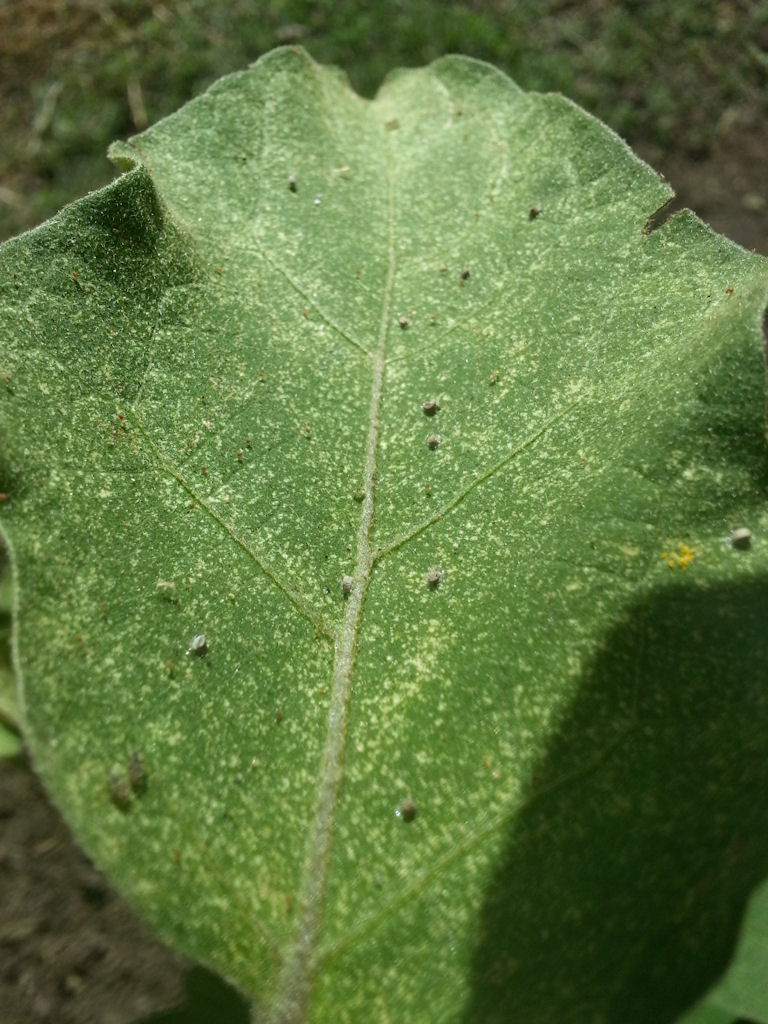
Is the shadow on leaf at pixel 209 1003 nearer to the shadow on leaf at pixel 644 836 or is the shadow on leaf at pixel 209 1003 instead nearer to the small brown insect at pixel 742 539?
the shadow on leaf at pixel 644 836

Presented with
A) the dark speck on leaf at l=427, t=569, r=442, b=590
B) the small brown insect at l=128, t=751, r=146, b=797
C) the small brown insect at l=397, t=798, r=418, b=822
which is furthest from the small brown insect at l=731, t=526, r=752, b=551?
the small brown insect at l=128, t=751, r=146, b=797

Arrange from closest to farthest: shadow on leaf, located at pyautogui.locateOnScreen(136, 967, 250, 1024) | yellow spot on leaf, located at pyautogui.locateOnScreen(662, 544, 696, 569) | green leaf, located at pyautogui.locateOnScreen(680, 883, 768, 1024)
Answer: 1. green leaf, located at pyautogui.locateOnScreen(680, 883, 768, 1024)
2. yellow spot on leaf, located at pyautogui.locateOnScreen(662, 544, 696, 569)
3. shadow on leaf, located at pyautogui.locateOnScreen(136, 967, 250, 1024)

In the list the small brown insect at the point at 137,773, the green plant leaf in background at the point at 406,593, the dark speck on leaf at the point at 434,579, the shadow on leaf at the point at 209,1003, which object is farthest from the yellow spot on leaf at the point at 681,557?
the shadow on leaf at the point at 209,1003

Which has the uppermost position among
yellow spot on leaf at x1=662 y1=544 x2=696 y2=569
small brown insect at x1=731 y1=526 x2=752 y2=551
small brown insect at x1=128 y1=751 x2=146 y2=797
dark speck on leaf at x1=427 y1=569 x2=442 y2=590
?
small brown insect at x1=731 y1=526 x2=752 y2=551

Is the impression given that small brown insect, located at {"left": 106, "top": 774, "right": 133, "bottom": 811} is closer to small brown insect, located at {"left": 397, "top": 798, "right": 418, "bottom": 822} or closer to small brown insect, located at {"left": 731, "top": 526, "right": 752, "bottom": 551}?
small brown insect, located at {"left": 397, "top": 798, "right": 418, "bottom": 822}

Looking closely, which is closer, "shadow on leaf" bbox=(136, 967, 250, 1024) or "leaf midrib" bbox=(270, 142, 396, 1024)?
"leaf midrib" bbox=(270, 142, 396, 1024)

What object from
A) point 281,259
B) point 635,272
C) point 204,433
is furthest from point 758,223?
point 204,433

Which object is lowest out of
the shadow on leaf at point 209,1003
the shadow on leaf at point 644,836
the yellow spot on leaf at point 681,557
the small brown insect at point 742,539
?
the shadow on leaf at point 209,1003
